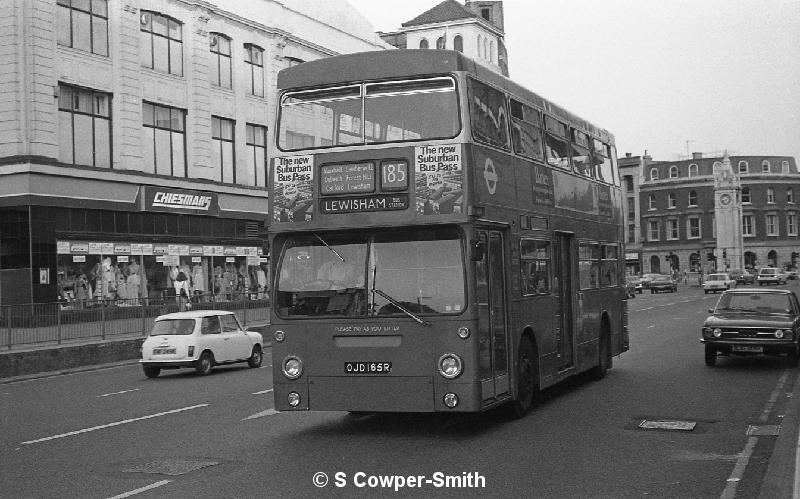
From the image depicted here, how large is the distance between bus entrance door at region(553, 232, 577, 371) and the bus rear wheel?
138 centimetres

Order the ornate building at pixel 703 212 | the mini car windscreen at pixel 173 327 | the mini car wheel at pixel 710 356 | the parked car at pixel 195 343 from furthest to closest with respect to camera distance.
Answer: the ornate building at pixel 703 212 < the mini car windscreen at pixel 173 327 < the parked car at pixel 195 343 < the mini car wheel at pixel 710 356

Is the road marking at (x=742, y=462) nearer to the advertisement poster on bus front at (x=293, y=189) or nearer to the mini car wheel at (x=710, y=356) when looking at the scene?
the mini car wheel at (x=710, y=356)

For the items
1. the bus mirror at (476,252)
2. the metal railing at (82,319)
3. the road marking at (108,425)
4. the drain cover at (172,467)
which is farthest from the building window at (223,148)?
the drain cover at (172,467)

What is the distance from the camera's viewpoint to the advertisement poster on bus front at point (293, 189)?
11828 mm

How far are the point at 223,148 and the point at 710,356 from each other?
103 feet

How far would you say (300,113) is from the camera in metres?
12.6

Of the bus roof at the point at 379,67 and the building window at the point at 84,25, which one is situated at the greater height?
the building window at the point at 84,25

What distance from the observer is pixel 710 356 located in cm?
1998

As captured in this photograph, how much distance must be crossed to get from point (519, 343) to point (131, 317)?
18562mm

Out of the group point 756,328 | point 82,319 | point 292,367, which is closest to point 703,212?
point 82,319

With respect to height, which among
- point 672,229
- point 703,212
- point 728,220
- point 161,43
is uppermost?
point 161,43

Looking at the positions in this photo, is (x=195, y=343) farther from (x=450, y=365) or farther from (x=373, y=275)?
(x=450, y=365)

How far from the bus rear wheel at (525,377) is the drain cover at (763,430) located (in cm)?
279

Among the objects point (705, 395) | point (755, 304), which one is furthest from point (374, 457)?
point (755, 304)
